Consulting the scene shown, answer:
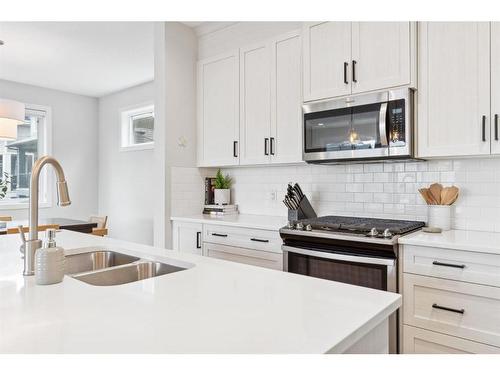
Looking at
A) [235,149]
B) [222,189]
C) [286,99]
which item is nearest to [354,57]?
[286,99]

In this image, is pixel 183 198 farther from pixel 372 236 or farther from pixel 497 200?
pixel 497 200

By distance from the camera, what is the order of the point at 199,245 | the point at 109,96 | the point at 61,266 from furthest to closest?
the point at 109,96 < the point at 199,245 < the point at 61,266

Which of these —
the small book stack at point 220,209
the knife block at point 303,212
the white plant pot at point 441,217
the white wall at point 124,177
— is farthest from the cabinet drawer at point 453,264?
the white wall at point 124,177

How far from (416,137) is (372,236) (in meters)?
0.74

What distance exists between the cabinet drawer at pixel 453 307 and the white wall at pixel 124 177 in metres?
4.20

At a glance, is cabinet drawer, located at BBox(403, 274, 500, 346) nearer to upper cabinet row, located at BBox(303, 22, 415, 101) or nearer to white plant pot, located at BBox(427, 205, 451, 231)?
white plant pot, located at BBox(427, 205, 451, 231)

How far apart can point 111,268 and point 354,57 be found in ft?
6.73

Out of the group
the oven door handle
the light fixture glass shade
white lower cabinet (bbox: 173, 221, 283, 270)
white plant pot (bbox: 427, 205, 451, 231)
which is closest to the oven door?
the oven door handle

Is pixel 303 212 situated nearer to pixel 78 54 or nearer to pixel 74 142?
pixel 78 54

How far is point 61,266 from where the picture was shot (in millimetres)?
1155

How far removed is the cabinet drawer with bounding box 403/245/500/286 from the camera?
69.7 inches

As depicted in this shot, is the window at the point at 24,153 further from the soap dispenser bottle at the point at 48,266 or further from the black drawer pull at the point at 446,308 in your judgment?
the black drawer pull at the point at 446,308

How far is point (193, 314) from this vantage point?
2.89ft

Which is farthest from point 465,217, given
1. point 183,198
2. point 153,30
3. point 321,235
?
point 153,30
